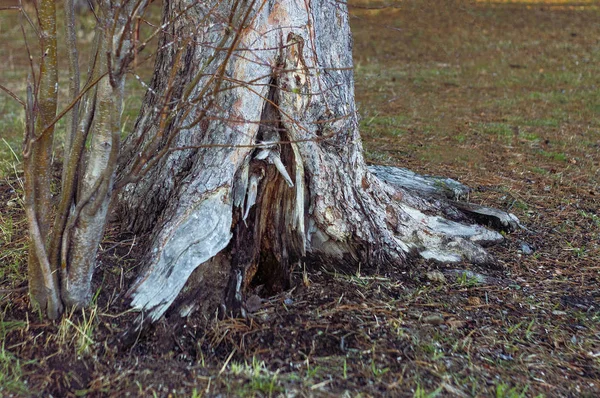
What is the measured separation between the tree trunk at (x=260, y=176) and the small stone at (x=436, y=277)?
0.17m

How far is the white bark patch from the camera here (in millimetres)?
2861

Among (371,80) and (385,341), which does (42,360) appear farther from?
(371,80)

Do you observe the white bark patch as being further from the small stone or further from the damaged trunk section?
the small stone

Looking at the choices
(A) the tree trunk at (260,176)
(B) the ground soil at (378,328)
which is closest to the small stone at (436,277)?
(B) the ground soil at (378,328)

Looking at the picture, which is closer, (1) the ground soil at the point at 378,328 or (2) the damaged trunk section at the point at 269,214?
(1) the ground soil at the point at 378,328

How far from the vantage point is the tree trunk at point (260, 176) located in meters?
3.03

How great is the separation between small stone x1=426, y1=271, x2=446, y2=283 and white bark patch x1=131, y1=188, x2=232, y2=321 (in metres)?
1.18

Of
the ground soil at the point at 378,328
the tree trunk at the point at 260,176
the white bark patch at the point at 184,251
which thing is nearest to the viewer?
the ground soil at the point at 378,328

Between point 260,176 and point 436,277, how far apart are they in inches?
45.1

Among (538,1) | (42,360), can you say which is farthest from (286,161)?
(538,1)

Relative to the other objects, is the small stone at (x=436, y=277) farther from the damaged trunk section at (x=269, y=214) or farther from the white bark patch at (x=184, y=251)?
the white bark patch at (x=184, y=251)

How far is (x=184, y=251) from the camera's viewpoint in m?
2.96

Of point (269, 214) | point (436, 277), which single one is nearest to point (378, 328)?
point (436, 277)

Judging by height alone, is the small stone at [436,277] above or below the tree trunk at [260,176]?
below
